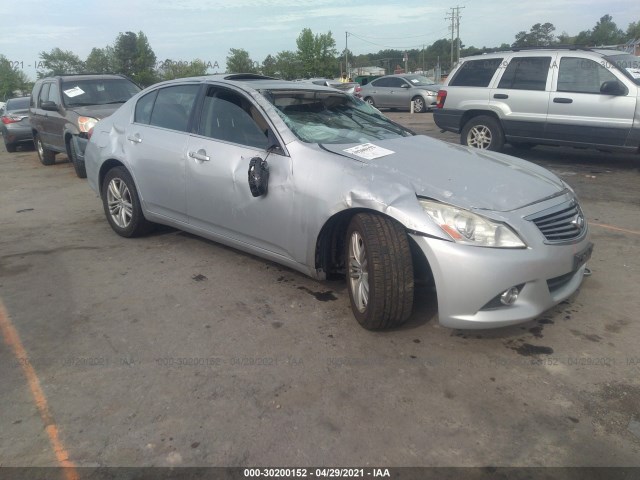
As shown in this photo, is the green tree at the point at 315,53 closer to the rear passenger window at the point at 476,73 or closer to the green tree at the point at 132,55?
the green tree at the point at 132,55

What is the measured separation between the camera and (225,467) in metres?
2.34

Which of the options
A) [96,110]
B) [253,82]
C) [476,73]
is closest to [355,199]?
[253,82]

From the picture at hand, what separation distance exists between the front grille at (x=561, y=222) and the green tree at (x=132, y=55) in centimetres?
7543

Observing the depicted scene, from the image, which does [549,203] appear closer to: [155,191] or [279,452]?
[279,452]

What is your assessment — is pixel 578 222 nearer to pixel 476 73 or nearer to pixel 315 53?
pixel 476 73

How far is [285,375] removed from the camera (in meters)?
3.01

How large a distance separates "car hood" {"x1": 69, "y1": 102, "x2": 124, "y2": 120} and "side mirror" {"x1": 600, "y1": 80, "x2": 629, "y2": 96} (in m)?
7.58

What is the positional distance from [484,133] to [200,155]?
20.6 feet

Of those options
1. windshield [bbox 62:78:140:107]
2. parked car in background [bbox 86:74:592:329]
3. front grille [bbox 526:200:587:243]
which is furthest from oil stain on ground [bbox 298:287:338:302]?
windshield [bbox 62:78:140:107]

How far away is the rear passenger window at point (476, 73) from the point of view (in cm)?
917

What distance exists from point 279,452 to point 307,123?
8.11 ft

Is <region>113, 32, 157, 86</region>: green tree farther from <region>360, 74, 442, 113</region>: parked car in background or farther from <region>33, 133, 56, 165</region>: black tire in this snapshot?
<region>33, 133, 56, 165</region>: black tire

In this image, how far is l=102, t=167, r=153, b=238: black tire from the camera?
514cm

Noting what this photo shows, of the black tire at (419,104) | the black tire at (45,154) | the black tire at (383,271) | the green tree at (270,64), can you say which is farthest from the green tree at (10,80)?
the black tire at (383,271)
